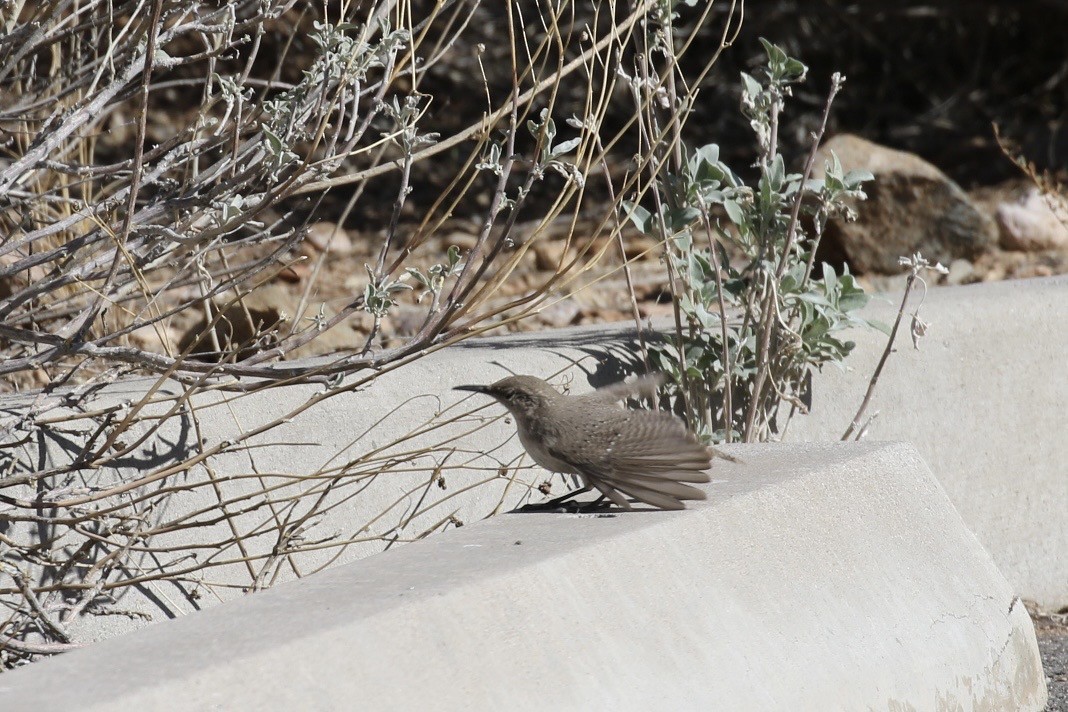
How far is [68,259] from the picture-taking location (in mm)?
3174

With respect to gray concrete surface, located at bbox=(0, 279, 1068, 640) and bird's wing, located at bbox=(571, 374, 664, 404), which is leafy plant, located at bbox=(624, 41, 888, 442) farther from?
bird's wing, located at bbox=(571, 374, 664, 404)

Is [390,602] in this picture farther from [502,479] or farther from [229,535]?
[502,479]

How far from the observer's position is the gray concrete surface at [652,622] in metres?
2.12

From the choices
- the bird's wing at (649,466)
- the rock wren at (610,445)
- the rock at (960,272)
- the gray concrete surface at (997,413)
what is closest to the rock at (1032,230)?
the rock at (960,272)

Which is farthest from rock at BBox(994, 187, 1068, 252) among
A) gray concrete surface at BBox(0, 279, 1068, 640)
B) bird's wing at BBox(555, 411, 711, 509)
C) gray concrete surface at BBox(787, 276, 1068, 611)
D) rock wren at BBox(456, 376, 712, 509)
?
bird's wing at BBox(555, 411, 711, 509)

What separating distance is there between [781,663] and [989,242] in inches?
198

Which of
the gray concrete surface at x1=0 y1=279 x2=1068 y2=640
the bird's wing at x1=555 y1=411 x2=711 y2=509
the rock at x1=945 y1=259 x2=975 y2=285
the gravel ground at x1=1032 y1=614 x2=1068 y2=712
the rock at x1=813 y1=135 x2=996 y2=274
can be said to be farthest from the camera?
the rock at x1=813 y1=135 x2=996 y2=274

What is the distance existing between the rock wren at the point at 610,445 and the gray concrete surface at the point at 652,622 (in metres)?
0.08

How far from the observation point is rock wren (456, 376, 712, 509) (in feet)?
9.67

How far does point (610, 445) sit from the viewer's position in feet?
10.0

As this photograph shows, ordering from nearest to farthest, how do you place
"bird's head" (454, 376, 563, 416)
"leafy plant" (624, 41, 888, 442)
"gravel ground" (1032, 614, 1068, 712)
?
"bird's head" (454, 376, 563, 416), "gravel ground" (1032, 614, 1068, 712), "leafy plant" (624, 41, 888, 442)

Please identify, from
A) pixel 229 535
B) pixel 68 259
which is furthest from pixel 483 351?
pixel 68 259

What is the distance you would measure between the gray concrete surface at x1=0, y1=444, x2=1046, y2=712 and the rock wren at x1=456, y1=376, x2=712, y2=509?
8 cm

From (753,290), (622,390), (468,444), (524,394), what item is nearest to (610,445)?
(524,394)
